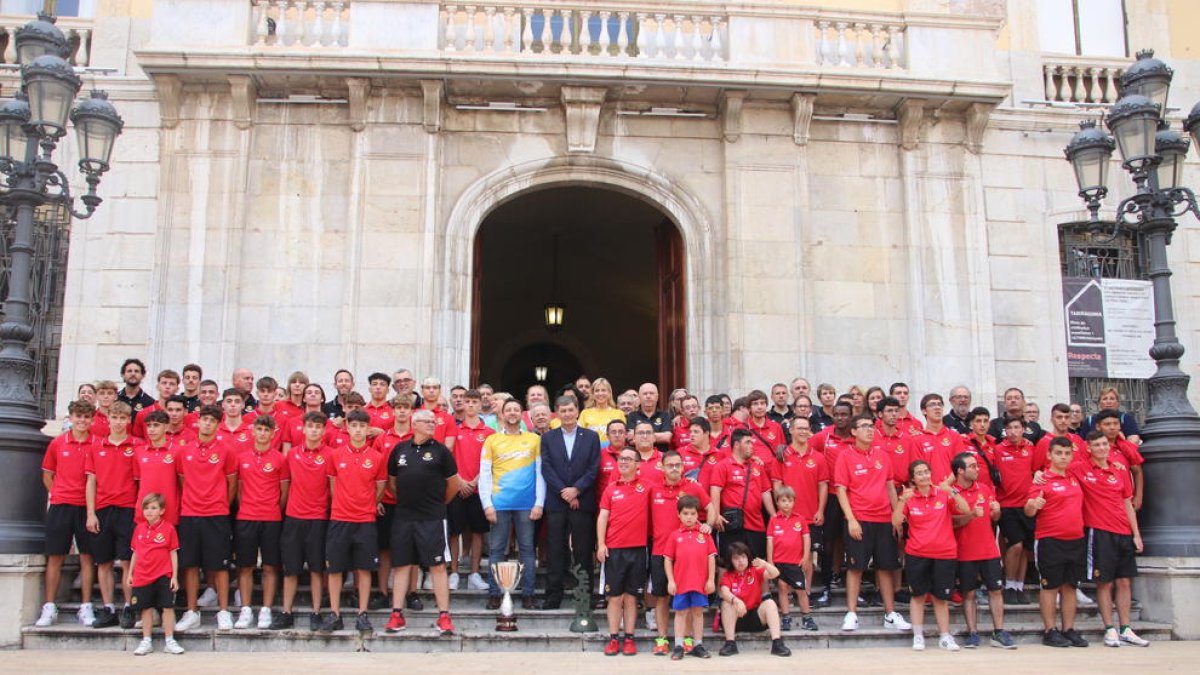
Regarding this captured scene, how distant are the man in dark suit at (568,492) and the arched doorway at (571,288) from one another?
763 cm

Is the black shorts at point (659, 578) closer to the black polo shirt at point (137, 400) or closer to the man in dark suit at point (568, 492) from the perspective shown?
the man in dark suit at point (568, 492)

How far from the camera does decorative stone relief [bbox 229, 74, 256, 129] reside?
12484 mm

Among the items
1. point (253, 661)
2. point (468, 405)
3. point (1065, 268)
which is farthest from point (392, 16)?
point (1065, 268)

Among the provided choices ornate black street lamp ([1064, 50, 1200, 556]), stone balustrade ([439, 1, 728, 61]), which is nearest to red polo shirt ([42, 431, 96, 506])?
stone balustrade ([439, 1, 728, 61])

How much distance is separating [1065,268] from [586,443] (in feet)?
28.2

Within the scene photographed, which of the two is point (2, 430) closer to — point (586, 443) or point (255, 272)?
point (255, 272)

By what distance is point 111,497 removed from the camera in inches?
347

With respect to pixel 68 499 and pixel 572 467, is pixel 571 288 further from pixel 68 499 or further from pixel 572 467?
pixel 68 499

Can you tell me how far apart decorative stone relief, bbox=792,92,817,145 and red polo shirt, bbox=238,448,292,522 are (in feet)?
26.2

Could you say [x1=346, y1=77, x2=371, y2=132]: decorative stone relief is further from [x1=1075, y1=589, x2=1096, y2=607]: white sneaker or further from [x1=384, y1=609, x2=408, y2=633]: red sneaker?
[x1=1075, y1=589, x2=1096, y2=607]: white sneaker

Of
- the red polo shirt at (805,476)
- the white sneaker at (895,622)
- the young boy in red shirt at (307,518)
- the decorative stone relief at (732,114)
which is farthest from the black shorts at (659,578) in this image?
the decorative stone relief at (732,114)

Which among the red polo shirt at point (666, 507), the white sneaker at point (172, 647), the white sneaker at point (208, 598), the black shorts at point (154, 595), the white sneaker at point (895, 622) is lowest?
the white sneaker at point (172, 647)

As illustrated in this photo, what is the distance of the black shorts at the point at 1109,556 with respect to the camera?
9.12 meters

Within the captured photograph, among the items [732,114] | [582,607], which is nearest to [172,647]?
[582,607]
